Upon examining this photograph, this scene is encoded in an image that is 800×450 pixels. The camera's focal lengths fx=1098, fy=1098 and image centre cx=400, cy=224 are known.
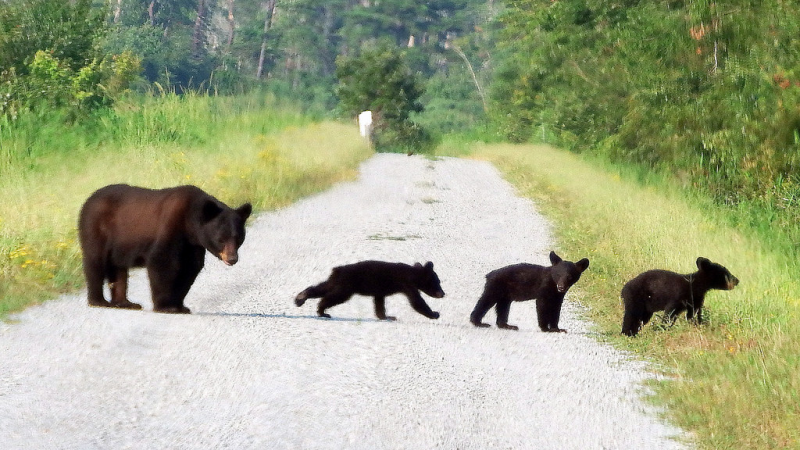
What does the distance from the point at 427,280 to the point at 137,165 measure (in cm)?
860

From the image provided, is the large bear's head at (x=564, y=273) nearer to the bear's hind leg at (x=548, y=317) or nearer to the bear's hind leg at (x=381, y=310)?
the bear's hind leg at (x=548, y=317)

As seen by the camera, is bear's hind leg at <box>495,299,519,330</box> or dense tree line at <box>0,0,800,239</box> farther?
dense tree line at <box>0,0,800,239</box>

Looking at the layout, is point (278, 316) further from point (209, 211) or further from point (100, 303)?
point (100, 303)

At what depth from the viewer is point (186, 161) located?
17547mm

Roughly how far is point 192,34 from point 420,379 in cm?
6438

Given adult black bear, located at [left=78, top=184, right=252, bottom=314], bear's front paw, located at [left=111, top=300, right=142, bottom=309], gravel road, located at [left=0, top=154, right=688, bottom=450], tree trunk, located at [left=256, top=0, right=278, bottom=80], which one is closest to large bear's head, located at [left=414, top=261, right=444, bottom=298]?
gravel road, located at [left=0, top=154, right=688, bottom=450]

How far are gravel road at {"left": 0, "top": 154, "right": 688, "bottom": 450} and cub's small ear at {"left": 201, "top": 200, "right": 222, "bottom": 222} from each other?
0.78 metres

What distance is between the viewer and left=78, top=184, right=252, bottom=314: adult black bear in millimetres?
7867

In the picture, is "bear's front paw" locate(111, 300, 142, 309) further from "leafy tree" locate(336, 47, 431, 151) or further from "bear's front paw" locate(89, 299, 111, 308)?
"leafy tree" locate(336, 47, 431, 151)

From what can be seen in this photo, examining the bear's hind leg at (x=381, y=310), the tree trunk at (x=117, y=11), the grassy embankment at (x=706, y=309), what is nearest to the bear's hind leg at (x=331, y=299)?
the bear's hind leg at (x=381, y=310)

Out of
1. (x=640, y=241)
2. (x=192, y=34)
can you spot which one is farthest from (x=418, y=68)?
(x=640, y=241)

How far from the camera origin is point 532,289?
8.59 m

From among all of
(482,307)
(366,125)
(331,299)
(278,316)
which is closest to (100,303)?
(278,316)

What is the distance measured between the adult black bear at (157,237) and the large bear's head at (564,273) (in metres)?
2.37
